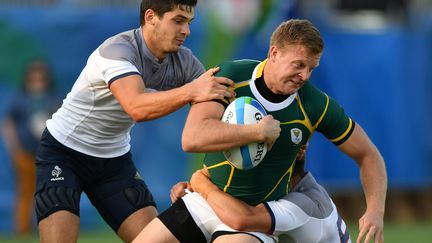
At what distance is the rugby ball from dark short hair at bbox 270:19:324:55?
417mm

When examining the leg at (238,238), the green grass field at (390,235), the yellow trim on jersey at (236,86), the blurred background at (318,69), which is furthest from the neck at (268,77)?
the blurred background at (318,69)

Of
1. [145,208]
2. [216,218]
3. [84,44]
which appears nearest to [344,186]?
[84,44]

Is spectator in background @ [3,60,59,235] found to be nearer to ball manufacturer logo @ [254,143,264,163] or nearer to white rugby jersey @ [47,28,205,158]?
white rugby jersey @ [47,28,205,158]

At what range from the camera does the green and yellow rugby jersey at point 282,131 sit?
657 cm

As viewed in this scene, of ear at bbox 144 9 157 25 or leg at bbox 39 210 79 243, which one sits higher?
ear at bbox 144 9 157 25

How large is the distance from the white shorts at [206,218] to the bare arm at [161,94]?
58 centimetres

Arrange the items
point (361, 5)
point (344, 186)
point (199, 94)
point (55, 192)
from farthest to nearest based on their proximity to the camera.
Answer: point (361, 5) → point (344, 186) → point (55, 192) → point (199, 94)

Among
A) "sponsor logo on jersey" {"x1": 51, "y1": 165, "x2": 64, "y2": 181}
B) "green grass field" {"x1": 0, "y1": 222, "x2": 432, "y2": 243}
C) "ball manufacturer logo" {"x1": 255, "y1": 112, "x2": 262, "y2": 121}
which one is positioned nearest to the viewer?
"ball manufacturer logo" {"x1": 255, "y1": 112, "x2": 262, "y2": 121}

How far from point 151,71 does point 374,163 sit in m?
1.70

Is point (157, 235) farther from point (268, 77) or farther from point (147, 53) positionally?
point (147, 53)

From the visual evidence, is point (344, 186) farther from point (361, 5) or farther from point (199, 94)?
point (199, 94)

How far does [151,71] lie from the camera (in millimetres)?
7480

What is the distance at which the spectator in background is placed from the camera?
533 inches

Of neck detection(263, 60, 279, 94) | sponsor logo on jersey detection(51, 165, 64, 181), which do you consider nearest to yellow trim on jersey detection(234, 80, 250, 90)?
neck detection(263, 60, 279, 94)
